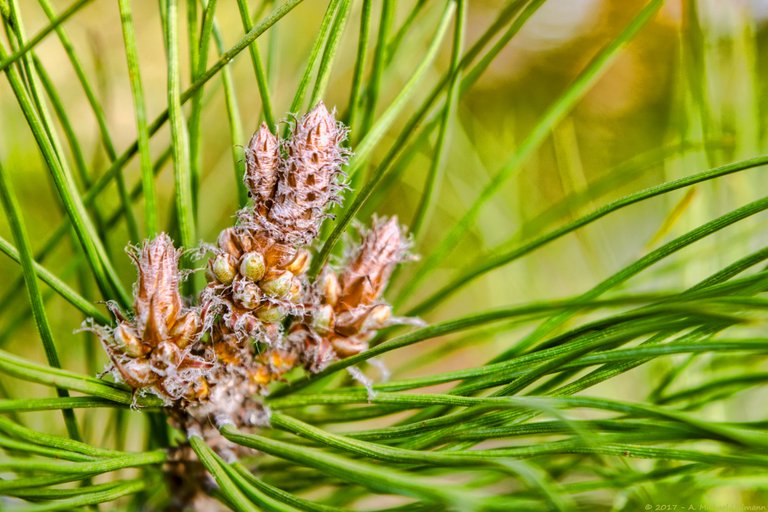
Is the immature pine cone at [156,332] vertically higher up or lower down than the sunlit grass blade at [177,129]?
lower down

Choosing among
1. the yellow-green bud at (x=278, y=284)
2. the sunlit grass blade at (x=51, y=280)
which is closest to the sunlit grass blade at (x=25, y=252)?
the sunlit grass blade at (x=51, y=280)

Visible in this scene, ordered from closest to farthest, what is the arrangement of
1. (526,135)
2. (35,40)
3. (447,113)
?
(35,40) → (447,113) → (526,135)

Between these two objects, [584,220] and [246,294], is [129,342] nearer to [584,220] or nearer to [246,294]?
[246,294]

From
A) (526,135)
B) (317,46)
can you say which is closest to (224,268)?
(317,46)

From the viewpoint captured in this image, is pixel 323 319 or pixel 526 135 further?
pixel 526 135

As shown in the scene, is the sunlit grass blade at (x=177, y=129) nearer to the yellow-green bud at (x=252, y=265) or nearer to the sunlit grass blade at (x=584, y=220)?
the yellow-green bud at (x=252, y=265)

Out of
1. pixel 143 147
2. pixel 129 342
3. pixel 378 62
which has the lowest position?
pixel 129 342

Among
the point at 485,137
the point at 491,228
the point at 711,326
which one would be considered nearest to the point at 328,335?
the point at 711,326

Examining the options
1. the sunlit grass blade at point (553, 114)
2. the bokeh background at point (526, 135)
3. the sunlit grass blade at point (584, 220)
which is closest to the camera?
the sunlit grass blade at point (584, 220)
